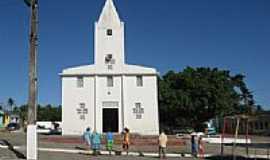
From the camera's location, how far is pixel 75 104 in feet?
142

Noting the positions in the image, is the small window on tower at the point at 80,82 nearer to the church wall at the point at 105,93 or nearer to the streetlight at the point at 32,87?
the church wall at the point at 105,93

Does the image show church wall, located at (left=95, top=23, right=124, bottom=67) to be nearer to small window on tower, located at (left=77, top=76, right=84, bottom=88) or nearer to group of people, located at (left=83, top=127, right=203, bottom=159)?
small window on tower, located at (left=77, top=76, right=84, bottom=88)

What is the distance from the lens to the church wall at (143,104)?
4272 centimetres

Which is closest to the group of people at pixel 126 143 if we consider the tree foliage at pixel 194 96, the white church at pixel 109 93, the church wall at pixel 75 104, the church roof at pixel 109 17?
the church wall at pixel 75 104

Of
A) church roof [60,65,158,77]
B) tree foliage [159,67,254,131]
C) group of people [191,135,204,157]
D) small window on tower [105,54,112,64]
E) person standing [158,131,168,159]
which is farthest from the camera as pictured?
tree foliage [159,67,254,131]

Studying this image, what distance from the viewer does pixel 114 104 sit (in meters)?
43.1

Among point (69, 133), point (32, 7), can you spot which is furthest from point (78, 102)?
point (32, 7)

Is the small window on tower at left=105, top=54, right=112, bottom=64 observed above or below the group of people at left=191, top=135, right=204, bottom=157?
above

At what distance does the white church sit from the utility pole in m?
19.9

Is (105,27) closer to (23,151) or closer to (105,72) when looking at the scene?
(105,72)

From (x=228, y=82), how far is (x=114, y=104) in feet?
89.5

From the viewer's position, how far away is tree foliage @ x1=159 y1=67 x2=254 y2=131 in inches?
2408

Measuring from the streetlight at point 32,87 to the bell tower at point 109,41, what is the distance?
20473 mm

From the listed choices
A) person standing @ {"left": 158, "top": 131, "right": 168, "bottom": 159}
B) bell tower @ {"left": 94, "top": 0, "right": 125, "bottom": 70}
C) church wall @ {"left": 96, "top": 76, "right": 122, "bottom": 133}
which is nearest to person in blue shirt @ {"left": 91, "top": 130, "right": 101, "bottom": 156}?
person standing @ {"left": 158, "top": 131, "right": 168, "bottom": 159}
